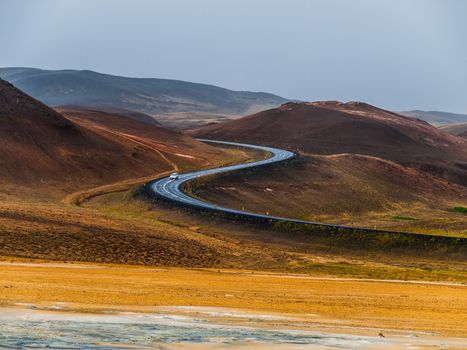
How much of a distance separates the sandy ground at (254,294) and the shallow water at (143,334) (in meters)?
2.20

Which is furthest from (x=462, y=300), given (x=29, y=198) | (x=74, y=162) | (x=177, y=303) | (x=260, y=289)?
(x=74, y=162)

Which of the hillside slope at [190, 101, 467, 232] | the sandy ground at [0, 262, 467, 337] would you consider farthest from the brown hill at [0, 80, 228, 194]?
the sandy ground at [0, 262, 467, 337]

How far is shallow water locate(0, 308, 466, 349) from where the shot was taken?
1841 cm

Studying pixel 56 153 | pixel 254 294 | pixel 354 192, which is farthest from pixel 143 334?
pixel 354 192

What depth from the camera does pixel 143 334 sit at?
66.1ft

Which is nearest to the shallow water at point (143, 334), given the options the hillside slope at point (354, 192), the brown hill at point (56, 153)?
the hillside slope at point (354, 192)

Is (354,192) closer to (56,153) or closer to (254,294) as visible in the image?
(56,153)

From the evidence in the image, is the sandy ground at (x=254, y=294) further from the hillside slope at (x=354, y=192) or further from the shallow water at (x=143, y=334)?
the hillside slope at (x=354, y=192)

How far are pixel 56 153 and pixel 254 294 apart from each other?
8895 centimetres

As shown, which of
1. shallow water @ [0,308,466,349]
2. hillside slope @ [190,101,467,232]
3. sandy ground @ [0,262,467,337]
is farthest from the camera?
hillside slope @ [190,101,467,232]

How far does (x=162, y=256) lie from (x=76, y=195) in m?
47.1

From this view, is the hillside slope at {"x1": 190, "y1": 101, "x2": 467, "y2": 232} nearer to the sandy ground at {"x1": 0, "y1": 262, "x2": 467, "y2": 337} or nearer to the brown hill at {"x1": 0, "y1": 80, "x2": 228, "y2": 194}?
the brown hill at {"x1": 0, "y1": 80, "x2": 228, "y2": 194}

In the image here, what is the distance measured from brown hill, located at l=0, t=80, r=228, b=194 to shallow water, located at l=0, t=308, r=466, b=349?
7382 centimetres

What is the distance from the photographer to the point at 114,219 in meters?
67.8
